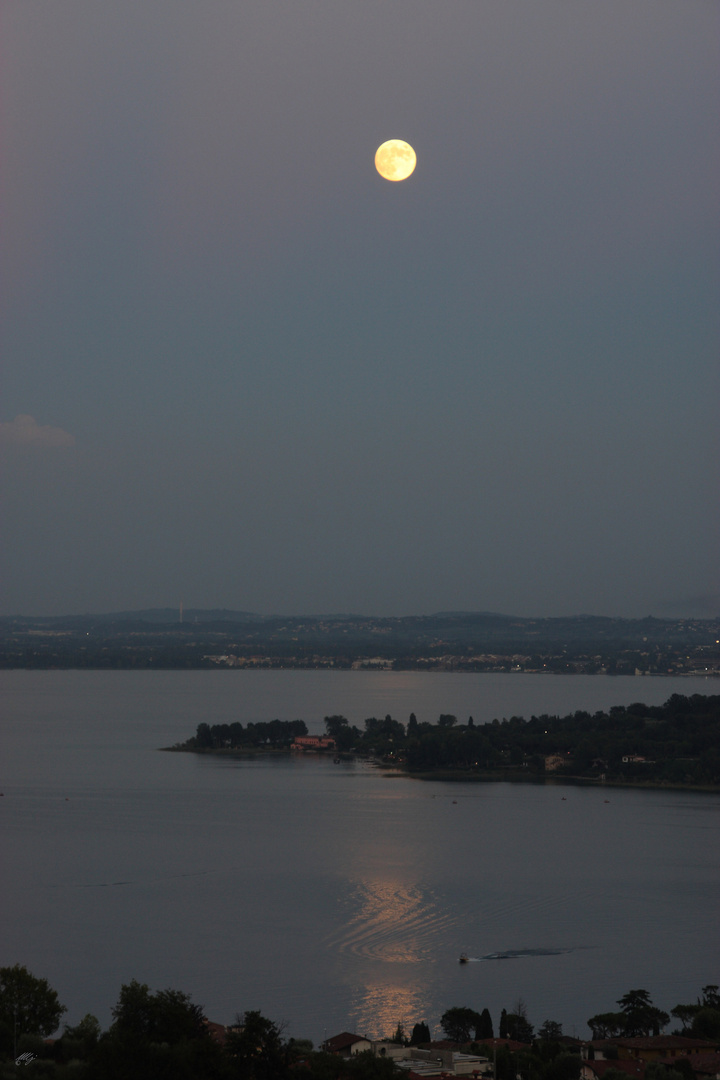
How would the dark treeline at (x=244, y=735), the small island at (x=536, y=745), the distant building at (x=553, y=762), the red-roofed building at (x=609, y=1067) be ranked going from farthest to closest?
1. the dark treeline at (x=244, y=735)
2. the distant building at (x=553, y=762)
3. the small island at (x=536, y=745)
4. the red-roofed building at (x=609, y=1067)

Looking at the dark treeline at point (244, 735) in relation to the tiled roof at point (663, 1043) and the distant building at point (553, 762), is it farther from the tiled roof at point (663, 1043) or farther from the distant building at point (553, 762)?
the tiled roof at point (663, 1043)

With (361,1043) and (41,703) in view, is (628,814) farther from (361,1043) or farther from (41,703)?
(41,703)

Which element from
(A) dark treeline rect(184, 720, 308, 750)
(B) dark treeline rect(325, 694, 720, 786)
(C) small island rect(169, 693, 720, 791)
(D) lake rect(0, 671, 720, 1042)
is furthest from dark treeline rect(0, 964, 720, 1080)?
(A) dark treeline rect(184, 720, 308, 750)

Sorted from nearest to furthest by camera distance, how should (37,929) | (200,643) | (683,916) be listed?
(37,929), (683,916), (200,643)

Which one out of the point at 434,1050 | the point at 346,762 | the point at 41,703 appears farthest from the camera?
the point at 41,703

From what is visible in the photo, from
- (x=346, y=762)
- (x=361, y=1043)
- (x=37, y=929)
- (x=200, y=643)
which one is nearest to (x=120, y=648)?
(x=200, y=643)

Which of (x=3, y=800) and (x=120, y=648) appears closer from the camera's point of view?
(x=3, y=800)

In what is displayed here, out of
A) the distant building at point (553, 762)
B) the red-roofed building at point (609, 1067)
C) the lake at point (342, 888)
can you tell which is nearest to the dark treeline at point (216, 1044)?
the red-roofed building at point (609, 1067)
